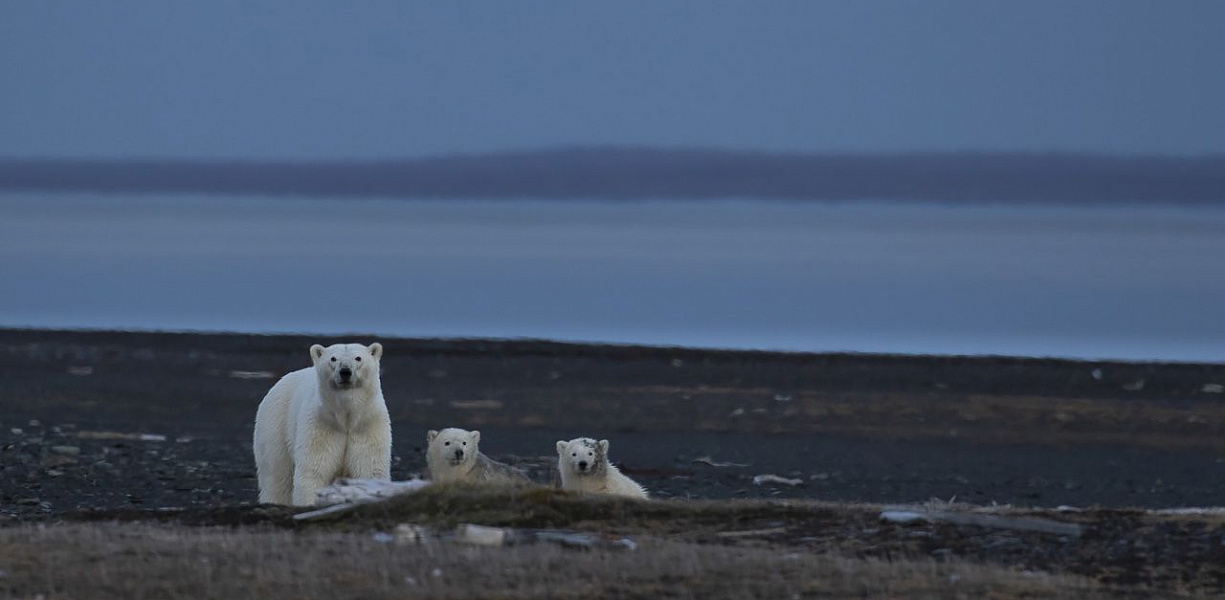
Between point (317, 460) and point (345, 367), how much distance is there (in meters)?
0.85

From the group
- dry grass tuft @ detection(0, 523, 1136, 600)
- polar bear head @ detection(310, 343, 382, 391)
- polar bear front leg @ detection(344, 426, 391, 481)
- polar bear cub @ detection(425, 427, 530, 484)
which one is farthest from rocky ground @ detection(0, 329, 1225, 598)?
polar bear cub @ detection(425, 427, 530, 484)

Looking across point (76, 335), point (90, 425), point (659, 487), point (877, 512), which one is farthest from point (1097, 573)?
point (76, 335)

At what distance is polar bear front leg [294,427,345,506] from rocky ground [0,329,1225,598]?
0.69m

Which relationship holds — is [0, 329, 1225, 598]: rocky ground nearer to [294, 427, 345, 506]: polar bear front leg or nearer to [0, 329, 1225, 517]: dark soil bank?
[0, 329, 1225, 517]: dark soil bank

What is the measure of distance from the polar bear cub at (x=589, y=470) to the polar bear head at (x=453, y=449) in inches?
30.8

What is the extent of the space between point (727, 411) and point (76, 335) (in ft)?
63.4

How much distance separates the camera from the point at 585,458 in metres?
14.1

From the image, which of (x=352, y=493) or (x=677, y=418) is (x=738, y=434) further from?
(x=352, y=493)

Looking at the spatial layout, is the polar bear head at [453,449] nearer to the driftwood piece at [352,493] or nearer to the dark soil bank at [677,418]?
the driftwood piece at [352,493]

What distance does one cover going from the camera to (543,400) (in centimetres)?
2869

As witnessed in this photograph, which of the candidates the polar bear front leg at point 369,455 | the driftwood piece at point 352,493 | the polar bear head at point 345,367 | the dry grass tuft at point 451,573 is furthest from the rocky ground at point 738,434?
the polar bear head at point 345,367

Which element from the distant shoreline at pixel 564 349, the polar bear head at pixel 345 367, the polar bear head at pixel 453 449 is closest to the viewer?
the polar bear head at pixel 345 367

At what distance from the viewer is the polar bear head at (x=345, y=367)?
13336mm

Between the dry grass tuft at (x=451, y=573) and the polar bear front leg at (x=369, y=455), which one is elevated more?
the polar bear front leg at (x=369, y=455)
